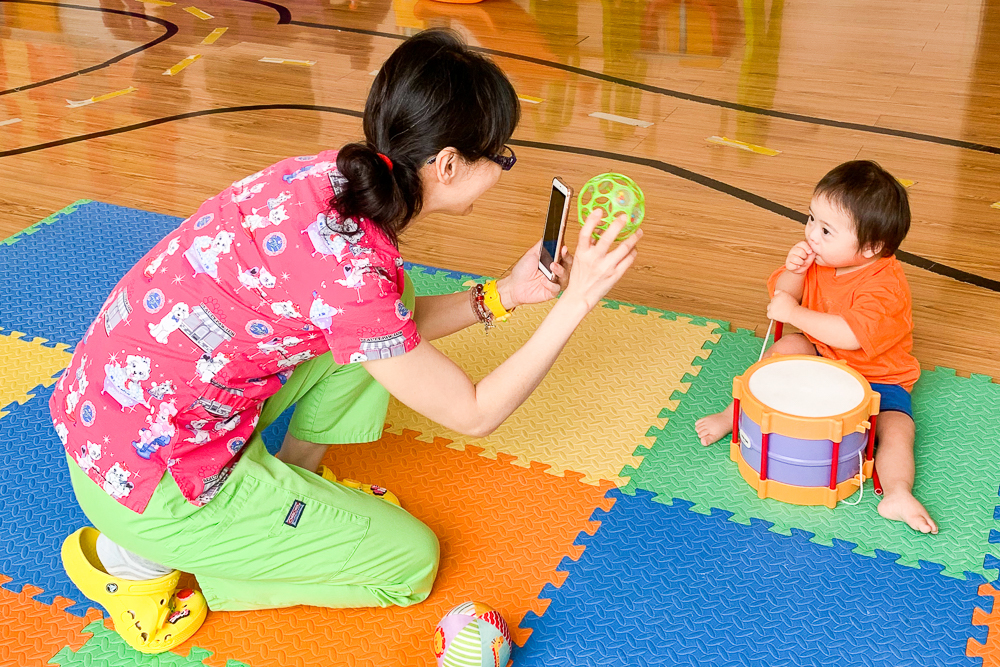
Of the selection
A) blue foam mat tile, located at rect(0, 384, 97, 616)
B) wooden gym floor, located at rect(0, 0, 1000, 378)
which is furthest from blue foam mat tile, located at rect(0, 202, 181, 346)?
blue foam mat tile, located at rect(0, 384, 97, 616)

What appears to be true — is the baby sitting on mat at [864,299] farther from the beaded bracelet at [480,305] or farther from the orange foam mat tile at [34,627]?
the orange foam mat tile at [34,627]

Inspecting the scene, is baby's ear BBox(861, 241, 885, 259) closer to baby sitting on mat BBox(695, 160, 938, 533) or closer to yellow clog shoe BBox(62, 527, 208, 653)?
baby sitting on mat BBox(695, 160, 938, 533)

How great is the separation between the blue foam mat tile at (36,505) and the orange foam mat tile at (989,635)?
1.24 m

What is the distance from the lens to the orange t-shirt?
5.59 feet

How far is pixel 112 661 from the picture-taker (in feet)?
4.52

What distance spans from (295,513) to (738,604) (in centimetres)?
64

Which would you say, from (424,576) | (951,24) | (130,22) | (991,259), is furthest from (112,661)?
(951,24)

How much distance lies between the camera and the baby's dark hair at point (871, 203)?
169 cm

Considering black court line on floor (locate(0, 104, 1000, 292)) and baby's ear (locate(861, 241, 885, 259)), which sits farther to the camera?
black court line on floor (locate(0, 104, 1000, 292))

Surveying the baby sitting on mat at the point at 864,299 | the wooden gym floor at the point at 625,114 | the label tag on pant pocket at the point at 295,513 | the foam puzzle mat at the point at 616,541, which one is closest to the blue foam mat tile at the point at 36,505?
the foam puzzle mat at the point at 616,541

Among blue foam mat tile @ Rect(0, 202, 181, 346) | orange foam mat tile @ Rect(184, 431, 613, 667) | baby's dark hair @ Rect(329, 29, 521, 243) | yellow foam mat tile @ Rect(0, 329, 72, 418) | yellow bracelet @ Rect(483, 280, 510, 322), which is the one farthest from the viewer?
blue foam mat tile @ Rect(0, 202, 181, 346)

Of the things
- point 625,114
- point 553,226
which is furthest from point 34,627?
point 625,114

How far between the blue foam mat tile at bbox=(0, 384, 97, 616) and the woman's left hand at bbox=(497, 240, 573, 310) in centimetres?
77

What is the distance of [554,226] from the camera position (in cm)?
146
